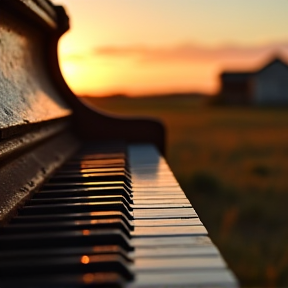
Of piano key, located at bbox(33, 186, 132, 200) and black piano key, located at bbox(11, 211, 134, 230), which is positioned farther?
piano key, located at bbox(33, 186, 132, 200)

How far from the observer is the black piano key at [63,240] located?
1.40 m

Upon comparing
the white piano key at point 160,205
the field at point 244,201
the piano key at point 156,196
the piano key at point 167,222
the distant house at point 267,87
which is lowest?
the distant house at point 267,87

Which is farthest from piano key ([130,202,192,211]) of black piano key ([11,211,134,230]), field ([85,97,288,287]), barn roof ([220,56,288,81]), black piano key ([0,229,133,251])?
barn roof ([220,56,288,81])

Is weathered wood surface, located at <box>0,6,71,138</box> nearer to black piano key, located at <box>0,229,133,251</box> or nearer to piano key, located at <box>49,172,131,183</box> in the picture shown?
piano key, located at <box>49,172,131,183</box>

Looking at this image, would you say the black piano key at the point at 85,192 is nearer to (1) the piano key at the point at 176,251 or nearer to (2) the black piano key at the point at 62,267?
(1) the piano key at the point at 176,251

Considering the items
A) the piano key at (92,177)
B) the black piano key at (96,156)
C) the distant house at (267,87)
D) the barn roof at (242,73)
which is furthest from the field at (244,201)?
the barn roof at (242,73)

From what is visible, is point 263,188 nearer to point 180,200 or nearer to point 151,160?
point 151,160

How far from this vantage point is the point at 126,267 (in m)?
1.22

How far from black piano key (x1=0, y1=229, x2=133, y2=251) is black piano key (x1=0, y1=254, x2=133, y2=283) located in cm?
14

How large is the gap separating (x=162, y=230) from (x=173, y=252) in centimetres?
22

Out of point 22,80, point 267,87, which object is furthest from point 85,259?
point 267,87

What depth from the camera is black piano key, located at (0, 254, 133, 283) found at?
121cm

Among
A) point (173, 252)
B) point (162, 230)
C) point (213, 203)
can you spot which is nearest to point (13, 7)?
point (162, 230)

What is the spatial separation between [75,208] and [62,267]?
0.55 meters
